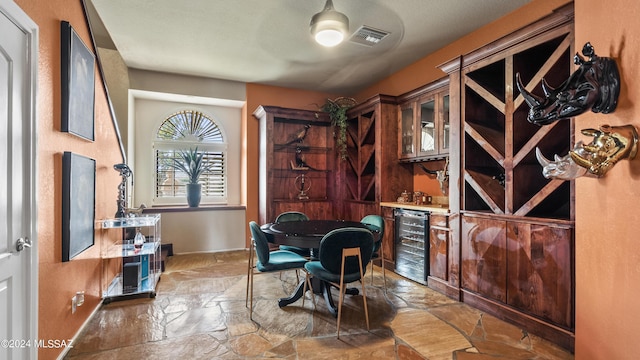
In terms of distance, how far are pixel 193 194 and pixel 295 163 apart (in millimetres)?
1810

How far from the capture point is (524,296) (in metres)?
2.42

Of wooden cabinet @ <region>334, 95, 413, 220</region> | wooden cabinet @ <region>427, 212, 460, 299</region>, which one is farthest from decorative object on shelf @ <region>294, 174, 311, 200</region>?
wooden cabinet @ <region>427, 212, 460, 299</region>

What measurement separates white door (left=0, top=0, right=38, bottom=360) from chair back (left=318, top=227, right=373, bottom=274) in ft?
5.78

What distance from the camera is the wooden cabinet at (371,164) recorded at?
424cm

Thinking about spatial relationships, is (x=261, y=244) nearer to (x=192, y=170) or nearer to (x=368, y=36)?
(x=368, y=36)

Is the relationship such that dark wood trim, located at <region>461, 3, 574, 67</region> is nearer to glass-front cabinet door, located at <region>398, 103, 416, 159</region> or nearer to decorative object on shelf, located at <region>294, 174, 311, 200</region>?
glass-front cabinet door, located at <region>398, 103, 416, 159</region>

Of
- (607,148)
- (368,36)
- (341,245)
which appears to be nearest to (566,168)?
(607,148)

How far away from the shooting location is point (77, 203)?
2244 mm

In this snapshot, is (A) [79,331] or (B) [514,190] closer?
(A) [79,331]

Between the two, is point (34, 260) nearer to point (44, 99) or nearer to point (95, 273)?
point (44, 99)

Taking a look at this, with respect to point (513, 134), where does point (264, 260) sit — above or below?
below

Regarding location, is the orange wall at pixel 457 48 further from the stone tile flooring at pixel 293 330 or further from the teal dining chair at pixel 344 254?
the stone tile flooring at pixel 293 330

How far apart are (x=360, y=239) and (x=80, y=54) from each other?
8.58 ft

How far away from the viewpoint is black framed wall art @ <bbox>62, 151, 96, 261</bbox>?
2.04m
